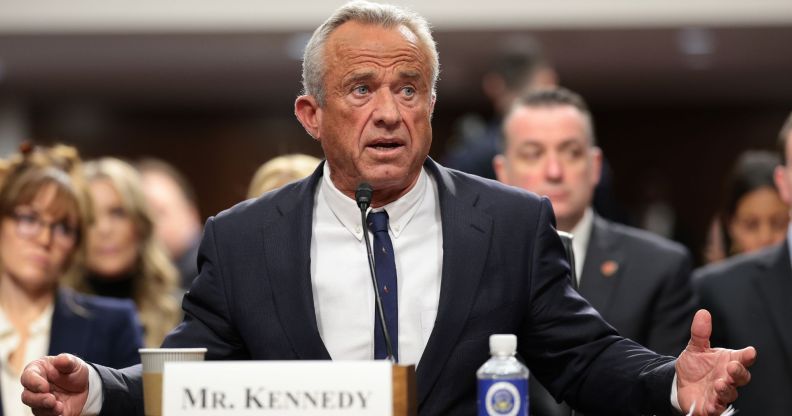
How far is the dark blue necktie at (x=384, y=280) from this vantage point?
2.56 m

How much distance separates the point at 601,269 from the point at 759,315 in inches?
19.9

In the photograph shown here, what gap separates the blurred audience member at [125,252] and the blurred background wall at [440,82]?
4.65 m

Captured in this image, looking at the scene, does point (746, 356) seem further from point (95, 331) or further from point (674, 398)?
point (95, 331)

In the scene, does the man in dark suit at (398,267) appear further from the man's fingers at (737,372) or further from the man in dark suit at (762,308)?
the man in dark suit at (762,308)

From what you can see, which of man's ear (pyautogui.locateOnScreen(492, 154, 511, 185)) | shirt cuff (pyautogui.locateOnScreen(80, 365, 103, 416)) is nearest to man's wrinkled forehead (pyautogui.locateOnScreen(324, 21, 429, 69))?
shirt cuff (pyautogui.locateOnScreen(80, 365, 103, 416))

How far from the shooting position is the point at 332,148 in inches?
106

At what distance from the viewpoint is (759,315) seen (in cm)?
382

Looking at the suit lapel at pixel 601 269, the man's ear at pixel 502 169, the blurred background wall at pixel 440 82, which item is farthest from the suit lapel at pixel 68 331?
the blurred background wall at pixel 440 82

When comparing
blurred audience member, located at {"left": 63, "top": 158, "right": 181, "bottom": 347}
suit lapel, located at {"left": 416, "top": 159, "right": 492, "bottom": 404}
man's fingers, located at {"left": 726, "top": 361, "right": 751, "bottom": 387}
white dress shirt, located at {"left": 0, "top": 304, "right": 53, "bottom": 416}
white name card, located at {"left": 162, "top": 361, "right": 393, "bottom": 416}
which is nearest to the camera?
white name card, located at {"left": 162, "top": 361, "right": 393, "bottom": 416}

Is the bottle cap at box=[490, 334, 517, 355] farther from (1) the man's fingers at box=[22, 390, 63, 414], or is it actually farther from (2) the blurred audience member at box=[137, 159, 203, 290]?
(2) the blurred audience member at box=[137, 159, 203, 290]

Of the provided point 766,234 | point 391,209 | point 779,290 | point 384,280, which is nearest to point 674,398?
point 384,280

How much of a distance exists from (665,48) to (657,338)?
26.7 feet

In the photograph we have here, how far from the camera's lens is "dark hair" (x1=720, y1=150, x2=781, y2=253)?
15.4ft

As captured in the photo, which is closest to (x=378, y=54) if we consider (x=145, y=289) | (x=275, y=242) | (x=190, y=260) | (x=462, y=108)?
(x=275, y=242)
